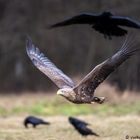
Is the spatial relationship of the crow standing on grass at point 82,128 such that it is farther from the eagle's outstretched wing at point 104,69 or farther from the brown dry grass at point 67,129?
the eagle's outstretched wing at point 104,69

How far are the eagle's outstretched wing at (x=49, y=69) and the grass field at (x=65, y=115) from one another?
2281 millimetres

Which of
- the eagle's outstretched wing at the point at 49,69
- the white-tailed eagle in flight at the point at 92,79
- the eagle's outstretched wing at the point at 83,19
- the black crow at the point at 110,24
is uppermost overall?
the eagle's outstretched wing at the point at 83,19

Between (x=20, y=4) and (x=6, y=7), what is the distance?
684mm

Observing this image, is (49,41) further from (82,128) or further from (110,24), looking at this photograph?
(110,24)

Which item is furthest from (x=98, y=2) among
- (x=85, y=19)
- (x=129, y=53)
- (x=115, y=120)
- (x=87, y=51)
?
(x=129, y=53)

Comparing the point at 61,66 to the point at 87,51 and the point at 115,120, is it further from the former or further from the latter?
the point at 115,120

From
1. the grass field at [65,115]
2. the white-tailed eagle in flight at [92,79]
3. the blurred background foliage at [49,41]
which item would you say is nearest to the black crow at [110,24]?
the white-tailed eagle in flight at [92,79]

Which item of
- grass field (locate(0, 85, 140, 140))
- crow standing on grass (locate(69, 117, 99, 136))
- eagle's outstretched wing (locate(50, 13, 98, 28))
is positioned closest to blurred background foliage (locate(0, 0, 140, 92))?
grass field (locate(0, 85, 140, 140))

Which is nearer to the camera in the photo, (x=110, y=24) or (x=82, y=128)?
(x=110, y=24)

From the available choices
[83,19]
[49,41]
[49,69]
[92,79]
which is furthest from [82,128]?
[49,41]

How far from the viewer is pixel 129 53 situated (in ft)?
32.9

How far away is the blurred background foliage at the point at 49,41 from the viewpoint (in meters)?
25.2

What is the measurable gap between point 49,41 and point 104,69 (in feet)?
52.4

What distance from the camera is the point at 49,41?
25.7m
